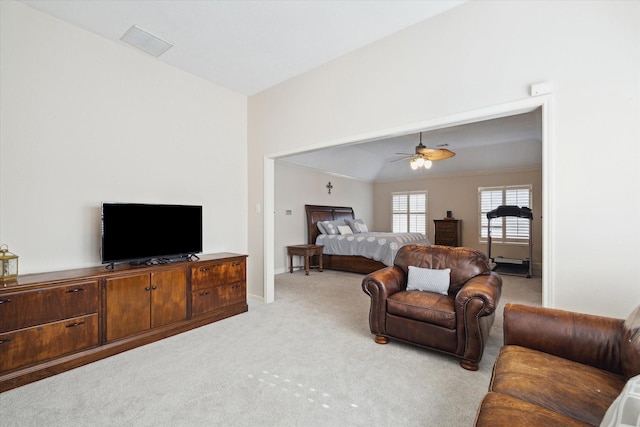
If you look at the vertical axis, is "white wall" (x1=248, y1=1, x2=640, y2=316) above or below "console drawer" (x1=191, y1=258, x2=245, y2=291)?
above

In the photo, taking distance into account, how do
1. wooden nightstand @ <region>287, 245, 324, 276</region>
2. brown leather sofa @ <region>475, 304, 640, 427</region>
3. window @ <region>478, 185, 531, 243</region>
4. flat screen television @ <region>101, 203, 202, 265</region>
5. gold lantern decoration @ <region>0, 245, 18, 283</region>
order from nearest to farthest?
brown leather sofa @ <region>475, 304, 640, 427</region> → gold lantern decoration @ <region>0, 245, 18, 283</region> → flat screen television @ <region>101, 203, 202, 265</region> → wooden nightstand @ <region>287, 245, 324, 276</region> → window @ <region>478, 185, 531, 243</region>

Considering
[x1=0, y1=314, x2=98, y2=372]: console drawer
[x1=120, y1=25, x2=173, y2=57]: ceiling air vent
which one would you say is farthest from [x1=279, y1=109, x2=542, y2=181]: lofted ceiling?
[x1=0, y1=314, x2=98, y2=372]: console drawer

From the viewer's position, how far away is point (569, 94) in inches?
87.7

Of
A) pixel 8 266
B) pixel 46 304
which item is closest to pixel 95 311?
pixel 46 304

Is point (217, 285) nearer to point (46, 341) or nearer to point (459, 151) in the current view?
point (46, 341)

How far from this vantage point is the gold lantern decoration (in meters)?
2.43

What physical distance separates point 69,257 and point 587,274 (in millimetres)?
4565

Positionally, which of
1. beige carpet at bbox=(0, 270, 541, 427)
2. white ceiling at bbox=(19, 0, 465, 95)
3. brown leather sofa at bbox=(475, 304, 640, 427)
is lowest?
beige carpet at bbox=(0, 270, 541, 427)

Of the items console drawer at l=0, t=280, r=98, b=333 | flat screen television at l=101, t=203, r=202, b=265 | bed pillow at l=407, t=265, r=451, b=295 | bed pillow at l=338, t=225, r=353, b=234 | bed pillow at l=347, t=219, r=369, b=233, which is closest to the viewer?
console drawer at l=0, t=280, r=98, b=333

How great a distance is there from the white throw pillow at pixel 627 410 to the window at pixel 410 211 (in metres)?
8.72

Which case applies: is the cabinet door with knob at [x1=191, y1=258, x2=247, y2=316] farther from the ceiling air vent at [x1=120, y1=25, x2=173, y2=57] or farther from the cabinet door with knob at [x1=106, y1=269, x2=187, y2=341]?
the ceiling air vent at [x1=120, y1=25, x2=173, y2=57]

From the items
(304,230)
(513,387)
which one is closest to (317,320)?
(513,387)

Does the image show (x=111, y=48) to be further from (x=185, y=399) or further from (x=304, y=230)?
(x=304, y=230)

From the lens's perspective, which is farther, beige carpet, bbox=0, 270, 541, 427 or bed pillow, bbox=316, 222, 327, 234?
bed pillow, bbox=316, 222, 327, 234
